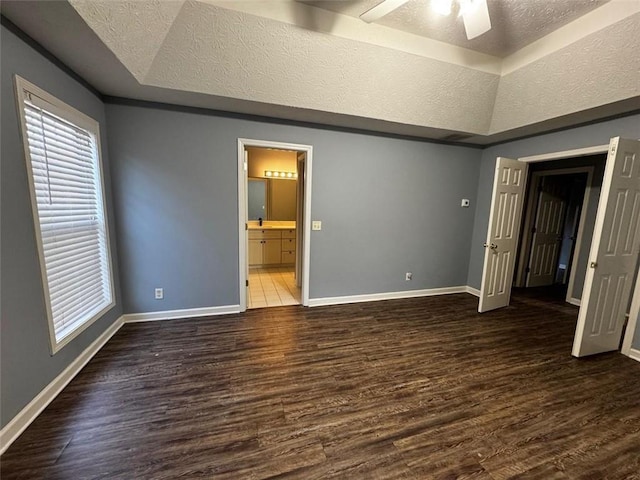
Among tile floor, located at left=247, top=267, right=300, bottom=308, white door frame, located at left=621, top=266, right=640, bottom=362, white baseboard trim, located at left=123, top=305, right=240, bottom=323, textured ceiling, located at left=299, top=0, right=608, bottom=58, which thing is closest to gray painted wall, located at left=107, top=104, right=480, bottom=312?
white baseboard trim, located at left=123, top=305, right=240, bottom=323

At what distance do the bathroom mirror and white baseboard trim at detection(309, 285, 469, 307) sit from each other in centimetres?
277

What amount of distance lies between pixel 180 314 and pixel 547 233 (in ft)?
20.2

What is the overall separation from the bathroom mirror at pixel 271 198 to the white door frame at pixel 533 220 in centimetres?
451

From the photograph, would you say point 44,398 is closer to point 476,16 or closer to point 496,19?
point 476,16

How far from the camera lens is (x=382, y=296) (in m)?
3.95

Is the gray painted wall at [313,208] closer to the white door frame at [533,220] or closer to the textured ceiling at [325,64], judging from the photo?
the textured ceiling at [325,64]

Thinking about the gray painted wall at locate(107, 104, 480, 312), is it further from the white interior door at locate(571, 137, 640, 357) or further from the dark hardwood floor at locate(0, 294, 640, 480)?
the white interior door at locate(571, 137, 640, 357)

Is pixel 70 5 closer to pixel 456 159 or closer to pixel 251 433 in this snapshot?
pixel 251 433

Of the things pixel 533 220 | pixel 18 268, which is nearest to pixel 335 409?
pixel 18 268

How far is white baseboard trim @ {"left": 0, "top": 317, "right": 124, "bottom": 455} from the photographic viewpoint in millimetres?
1481

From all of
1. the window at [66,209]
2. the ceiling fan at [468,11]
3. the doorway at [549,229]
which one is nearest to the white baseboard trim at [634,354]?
the doorway at [549,229]

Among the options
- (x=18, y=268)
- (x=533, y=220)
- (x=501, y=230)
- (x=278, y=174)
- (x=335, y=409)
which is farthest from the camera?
(x=278, y=174)

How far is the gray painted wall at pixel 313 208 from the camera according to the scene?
9.21ft

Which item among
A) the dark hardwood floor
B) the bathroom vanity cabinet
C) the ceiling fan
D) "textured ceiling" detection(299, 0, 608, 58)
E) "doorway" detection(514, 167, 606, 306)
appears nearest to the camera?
the dark hardwood floor
